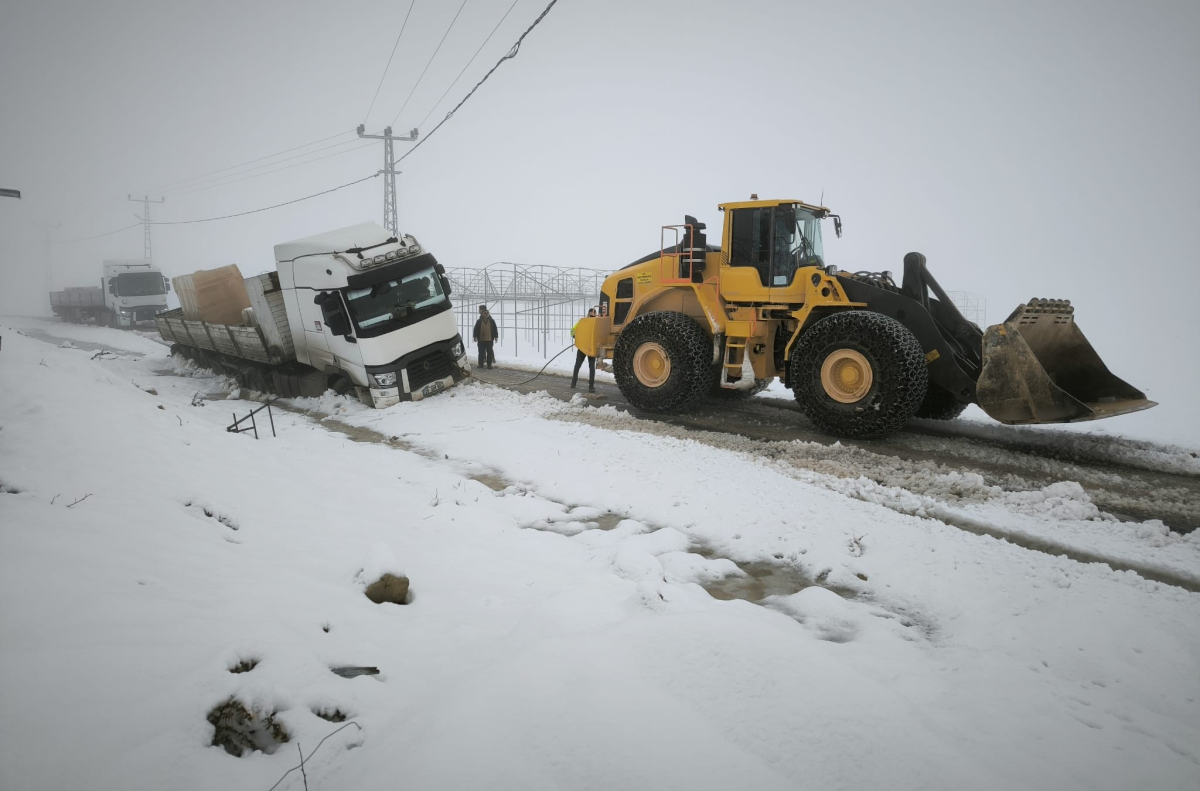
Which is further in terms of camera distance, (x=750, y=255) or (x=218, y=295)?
(x=218, y=295)

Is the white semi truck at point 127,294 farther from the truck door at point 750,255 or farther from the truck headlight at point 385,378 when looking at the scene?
the truck door at point 750,255

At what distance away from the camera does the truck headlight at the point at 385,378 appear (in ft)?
35.5

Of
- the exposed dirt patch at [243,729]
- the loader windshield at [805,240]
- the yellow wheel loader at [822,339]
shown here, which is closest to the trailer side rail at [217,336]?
the yellow wheel loader at [822,339]

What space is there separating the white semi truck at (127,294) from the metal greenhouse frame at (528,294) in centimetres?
1497

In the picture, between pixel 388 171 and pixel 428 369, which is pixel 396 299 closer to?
pixel 428 369

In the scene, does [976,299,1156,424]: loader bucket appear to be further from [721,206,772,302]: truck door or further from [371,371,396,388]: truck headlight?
[371,371,396,388]: truck headlight

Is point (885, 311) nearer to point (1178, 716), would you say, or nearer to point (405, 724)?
point (1178, 716)

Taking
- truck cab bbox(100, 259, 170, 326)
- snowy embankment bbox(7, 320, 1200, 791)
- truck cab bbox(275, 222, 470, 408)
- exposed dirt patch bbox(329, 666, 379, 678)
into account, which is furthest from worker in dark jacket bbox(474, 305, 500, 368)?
truck cab bbox(100, 259, 170, 326)

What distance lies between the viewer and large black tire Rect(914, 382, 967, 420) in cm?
814

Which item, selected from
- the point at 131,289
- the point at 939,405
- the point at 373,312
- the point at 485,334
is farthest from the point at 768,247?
the point at 131,289

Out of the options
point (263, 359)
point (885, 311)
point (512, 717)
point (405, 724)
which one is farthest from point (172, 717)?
point (263, 359)

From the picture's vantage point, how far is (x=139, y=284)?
2872 centimetres

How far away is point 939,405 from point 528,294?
24165mm

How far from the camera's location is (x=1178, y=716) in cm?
274
